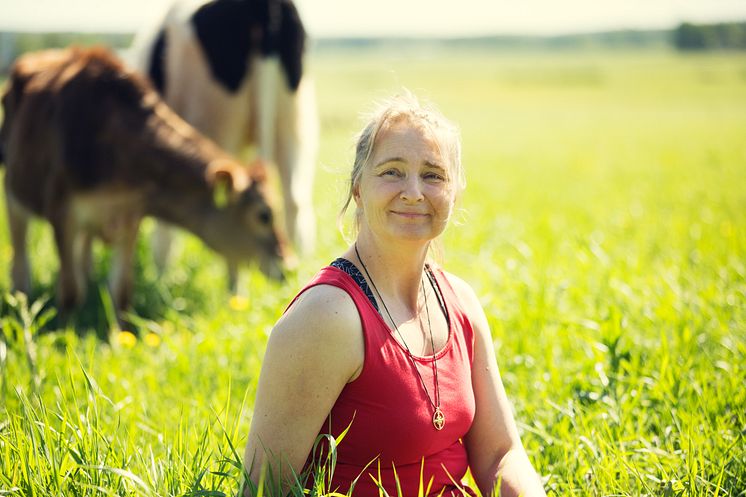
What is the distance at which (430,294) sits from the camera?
2.65 m

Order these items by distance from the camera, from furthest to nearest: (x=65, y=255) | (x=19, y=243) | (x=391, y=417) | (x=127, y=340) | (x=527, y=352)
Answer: (x=19, y=243), (x=65, y=255), (x=127, y=340), (x=527, y=352), (x=391, y=417)

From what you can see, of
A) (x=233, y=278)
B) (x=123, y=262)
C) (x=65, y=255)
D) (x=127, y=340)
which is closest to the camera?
(x=127, y=340)

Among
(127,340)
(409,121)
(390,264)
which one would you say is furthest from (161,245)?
(409,121)

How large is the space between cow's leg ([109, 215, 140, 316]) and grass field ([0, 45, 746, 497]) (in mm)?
255

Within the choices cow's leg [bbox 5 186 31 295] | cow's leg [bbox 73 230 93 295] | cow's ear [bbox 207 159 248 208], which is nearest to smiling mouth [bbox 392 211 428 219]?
cow's ear [bbox 207 159 248 208]

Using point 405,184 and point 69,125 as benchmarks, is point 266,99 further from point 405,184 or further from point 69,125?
point 405,184

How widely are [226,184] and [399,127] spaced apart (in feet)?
13.2

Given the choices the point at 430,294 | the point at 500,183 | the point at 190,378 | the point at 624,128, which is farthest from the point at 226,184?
the point at 624,128

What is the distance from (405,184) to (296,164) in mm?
5548

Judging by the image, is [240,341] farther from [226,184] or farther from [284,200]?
[284,200]

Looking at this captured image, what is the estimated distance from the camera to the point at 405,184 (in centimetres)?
243

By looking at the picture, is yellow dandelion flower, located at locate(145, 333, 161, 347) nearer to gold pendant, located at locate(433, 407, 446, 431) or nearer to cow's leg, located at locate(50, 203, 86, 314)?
cow's leg, located at locate(50, 203, 86, 314)

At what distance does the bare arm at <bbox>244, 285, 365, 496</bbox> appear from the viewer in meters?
2.22

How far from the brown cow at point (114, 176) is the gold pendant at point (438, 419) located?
416 centimetres
